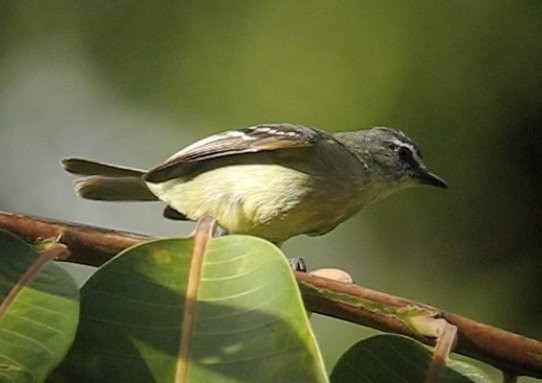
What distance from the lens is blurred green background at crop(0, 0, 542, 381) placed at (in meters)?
5.36

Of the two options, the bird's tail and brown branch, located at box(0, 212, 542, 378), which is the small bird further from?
brown branch, located at box(0, 212, 542, 378)

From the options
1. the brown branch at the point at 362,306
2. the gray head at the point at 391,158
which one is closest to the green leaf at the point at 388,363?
the brown branch at the point at 362,306

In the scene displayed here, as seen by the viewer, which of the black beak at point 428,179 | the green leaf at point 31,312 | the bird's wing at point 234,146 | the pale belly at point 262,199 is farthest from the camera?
the black beak at point 428,179

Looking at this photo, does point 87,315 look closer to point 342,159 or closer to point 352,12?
point 342,159

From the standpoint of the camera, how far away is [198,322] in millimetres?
1426

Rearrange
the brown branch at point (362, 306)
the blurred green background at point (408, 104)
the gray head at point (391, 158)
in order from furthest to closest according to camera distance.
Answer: the blurred green background at point (408, 104)
the gray head at point (391, 158)
the brown branch at point (362, 306)

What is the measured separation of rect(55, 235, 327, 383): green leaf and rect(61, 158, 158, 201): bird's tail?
2.11 metres

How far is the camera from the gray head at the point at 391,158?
3.80 metres

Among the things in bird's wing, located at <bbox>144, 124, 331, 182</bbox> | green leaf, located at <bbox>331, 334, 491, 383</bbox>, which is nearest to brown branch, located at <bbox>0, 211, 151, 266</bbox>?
green leaf, located at <bbox>331, 334, 491, 383</bbox>

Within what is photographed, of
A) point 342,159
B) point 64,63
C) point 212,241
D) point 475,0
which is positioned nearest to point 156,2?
point 64,63

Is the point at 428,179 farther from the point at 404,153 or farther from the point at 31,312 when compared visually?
the point at 31,312

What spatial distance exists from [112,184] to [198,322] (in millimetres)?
2211

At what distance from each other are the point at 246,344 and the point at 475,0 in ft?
15.9

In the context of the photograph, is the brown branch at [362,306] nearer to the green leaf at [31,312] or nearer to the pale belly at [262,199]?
the green leaf at [31,312]
